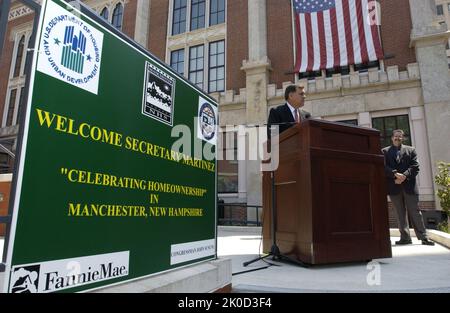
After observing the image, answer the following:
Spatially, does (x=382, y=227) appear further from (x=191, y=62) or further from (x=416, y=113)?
(x=191, y=62)

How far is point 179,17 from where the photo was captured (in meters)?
20.1

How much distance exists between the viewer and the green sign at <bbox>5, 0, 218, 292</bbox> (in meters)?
1.47

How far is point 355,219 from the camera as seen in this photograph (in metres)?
3.69

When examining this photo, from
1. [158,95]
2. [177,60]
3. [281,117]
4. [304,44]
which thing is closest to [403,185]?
[281,117]

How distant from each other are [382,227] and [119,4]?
76.7 ft

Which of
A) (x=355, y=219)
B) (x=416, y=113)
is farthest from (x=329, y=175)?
(x=416, y=113)

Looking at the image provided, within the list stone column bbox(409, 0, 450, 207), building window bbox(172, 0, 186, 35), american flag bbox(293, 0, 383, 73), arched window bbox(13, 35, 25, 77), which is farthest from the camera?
arched window bbox(13, 35, 25, 77)

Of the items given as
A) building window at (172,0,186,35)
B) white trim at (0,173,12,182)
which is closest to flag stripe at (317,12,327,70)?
building window at (172,0,186,35)

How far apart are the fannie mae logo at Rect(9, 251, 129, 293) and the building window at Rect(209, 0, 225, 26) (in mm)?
19026

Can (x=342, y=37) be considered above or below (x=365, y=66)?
above

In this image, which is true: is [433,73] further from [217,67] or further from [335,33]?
[217,67]

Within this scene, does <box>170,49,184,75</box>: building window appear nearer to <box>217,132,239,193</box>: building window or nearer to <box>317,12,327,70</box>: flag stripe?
<box>217,132,239,193</box>: building window

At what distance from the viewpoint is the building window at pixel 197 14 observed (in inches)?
765

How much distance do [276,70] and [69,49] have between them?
1577cm
